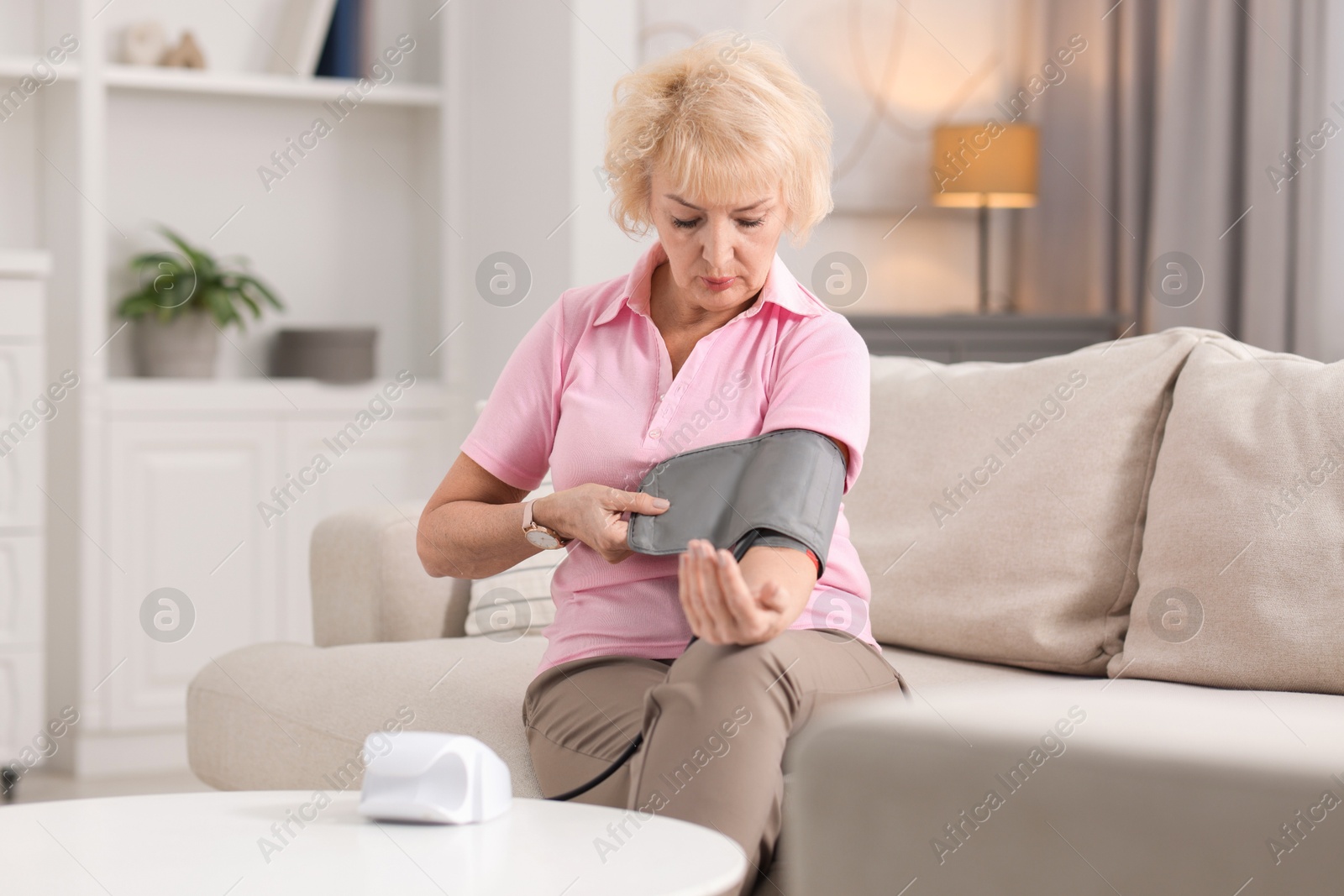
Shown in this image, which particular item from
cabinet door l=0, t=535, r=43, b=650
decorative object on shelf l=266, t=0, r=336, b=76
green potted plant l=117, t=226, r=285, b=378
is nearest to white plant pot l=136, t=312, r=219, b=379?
green potted plant l=117, t=226, r=285, b=378

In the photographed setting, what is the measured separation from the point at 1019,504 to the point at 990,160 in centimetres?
188

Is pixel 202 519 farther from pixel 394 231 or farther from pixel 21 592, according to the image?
pixel 394 231

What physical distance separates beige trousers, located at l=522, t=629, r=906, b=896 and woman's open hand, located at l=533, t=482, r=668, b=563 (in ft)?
0.43

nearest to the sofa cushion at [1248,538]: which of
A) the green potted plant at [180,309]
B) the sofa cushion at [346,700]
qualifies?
the sofa cushion at [346,700]

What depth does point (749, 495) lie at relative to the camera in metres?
1.15

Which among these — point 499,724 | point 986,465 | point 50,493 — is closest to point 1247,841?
point 499,724

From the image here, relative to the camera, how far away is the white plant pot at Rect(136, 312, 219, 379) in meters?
3.08

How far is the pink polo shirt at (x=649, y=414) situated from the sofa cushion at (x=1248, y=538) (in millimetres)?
396

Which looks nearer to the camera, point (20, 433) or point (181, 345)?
point (20, 433)

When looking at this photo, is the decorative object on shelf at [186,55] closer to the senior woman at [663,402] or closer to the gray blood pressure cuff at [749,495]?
the senior woman at [663,402]

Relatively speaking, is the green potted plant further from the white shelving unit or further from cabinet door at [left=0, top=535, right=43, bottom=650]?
cabinet door at [left=0, top=535, right=43, bottom=650]

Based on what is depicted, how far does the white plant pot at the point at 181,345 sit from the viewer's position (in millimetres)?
3082

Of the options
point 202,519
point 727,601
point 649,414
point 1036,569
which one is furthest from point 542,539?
point 202,519

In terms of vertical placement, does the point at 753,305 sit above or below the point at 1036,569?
above
